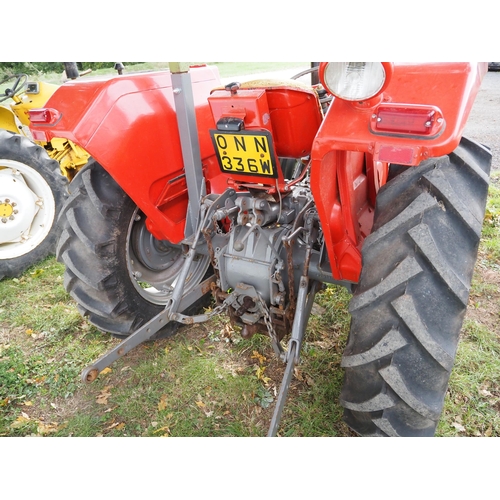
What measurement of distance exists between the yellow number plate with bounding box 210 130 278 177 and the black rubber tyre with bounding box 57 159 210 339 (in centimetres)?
65

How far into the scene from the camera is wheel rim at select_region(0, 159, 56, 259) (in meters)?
3.64

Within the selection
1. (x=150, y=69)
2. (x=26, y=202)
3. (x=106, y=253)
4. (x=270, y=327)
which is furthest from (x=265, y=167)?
(x=26, y=202)

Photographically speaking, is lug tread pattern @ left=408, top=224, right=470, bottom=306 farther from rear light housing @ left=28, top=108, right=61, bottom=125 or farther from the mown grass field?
rear light housing @ left=28, top=108, right=61, bottom=125

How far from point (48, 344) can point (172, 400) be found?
1119mm

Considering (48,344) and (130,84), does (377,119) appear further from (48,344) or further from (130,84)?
(48,344)

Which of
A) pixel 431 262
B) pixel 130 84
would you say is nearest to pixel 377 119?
pixel 431 262

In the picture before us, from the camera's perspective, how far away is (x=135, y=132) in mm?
2002

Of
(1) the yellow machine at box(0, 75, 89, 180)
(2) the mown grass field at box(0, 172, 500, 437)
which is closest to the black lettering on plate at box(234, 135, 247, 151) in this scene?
(2) the mown grass field at box(0, 172, 500, 437)

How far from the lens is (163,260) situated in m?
2.65

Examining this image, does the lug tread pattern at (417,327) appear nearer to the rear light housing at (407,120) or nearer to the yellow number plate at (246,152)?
the rear light housing at (407,120)

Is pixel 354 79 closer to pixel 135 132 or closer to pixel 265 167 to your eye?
pixel 265 167

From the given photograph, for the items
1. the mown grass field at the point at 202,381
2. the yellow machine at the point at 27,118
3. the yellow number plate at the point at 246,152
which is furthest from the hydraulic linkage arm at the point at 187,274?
the yellow machine at the point at 27,118

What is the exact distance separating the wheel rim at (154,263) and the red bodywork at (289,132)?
0.55ft

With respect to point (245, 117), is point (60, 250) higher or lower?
lower
